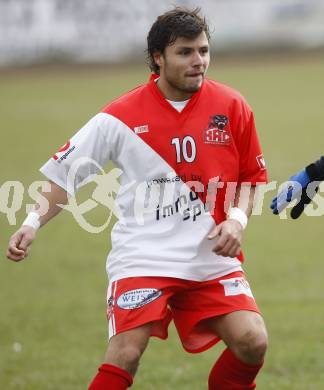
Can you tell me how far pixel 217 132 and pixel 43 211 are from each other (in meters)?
1.02

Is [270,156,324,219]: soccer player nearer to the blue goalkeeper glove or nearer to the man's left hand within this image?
the blue goalkeeper glove

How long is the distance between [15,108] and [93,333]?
1866cm

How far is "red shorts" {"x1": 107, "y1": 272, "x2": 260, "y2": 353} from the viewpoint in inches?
203

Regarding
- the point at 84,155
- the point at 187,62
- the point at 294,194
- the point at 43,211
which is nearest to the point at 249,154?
the point at 294,194

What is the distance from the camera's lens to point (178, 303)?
546 cm

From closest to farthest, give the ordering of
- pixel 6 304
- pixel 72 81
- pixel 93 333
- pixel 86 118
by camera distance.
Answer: pixel 93 333 < pixel 6 304 < pixel 86 118 < pixel 72 81

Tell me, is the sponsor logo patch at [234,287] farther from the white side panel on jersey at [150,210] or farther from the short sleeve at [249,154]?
the short sleeve at [249,154]

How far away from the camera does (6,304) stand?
31.4 feet

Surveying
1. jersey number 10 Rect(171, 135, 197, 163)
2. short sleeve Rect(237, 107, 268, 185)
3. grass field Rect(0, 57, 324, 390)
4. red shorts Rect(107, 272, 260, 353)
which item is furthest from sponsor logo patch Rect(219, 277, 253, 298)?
grass field Rect(0, 57, 324, 390)

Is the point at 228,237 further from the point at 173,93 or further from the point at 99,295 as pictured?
the point at 99,295

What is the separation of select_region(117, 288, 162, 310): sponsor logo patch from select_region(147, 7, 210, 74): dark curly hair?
1296mm

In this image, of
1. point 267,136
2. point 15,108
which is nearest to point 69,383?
point 267,136

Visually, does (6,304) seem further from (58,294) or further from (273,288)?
(273,288)

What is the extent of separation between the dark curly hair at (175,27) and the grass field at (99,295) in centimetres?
244
